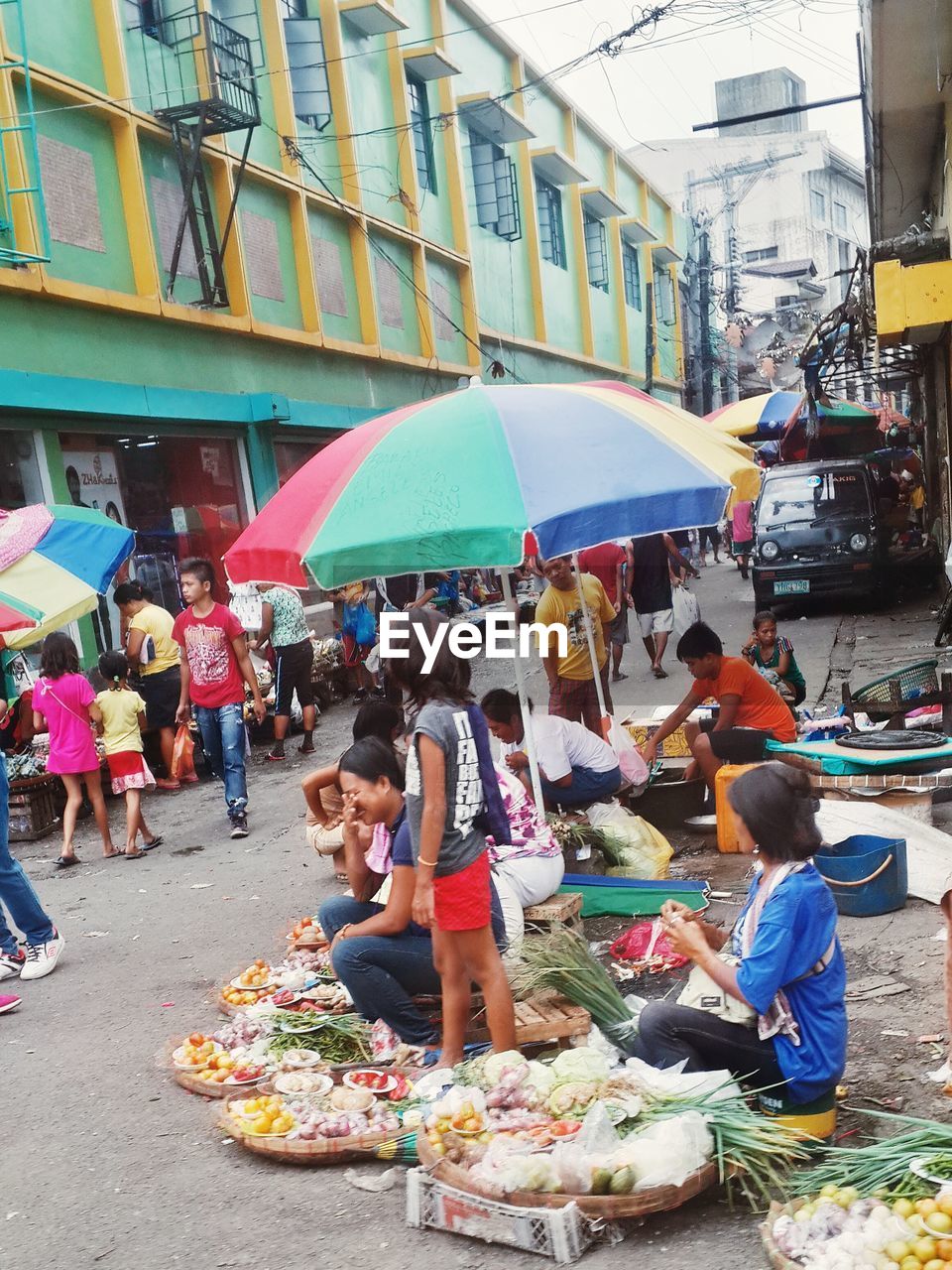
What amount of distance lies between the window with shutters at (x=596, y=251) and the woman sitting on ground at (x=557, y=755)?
28.0 m

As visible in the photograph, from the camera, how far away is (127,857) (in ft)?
27.7

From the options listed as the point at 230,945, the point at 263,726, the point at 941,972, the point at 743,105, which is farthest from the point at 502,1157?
the point at 743,105

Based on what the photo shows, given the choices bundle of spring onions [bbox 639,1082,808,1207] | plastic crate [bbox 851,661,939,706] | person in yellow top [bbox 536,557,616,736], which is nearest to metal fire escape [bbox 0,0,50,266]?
person in yellow top [bbox 536,557,616,736]

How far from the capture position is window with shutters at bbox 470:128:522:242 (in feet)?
80.6

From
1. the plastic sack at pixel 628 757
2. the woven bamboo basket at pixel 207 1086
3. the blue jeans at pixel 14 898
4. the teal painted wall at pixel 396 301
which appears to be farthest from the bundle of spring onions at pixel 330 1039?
the teal painted wall at pixel 396 301

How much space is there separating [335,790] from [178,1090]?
5.65ft

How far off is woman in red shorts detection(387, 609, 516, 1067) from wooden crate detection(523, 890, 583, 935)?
0.73 meters

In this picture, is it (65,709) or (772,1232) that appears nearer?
(772,1232)

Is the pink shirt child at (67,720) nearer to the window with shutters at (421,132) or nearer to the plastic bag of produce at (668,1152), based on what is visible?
the plastic bag of produce at (668,1152)

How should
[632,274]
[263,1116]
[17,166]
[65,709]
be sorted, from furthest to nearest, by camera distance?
[632,274]
[17,166]
[65,709]
[263,1116]

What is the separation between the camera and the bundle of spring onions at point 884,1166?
2.98 m

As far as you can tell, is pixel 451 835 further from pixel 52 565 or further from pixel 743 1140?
pixel 52 565

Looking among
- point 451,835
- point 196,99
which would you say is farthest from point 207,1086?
point 196,99

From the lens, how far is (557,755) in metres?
6.15
